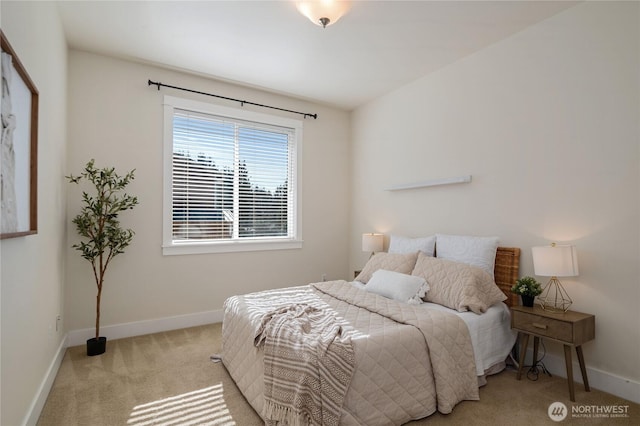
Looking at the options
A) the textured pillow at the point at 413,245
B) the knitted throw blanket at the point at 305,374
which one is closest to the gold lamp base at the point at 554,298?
the textured pillow at the point at 413,245

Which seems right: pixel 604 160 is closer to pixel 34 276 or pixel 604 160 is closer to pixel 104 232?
pixel 34 276

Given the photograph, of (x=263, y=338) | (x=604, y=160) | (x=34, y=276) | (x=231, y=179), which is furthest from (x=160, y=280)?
(x=604, y=160)

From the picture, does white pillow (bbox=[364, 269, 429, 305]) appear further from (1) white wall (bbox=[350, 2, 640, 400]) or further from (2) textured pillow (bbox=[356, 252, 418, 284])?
(1) white wall (bbox=[350, 2, 640, 400])

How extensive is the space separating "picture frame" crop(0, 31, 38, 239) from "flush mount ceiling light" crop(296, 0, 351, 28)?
5.95 feet

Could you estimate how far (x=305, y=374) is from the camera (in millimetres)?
1791

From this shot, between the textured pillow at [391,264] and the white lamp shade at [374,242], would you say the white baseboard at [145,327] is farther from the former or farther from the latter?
the white lamp shade at [374,242]

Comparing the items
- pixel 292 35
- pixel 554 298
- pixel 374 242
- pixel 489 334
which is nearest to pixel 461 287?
pixel 489 334

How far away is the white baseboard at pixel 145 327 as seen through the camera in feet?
10.9

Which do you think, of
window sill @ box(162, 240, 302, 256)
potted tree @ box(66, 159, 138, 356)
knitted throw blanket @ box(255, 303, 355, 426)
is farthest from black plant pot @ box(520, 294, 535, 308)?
potted tree @ box(66, 159, 138, 356)

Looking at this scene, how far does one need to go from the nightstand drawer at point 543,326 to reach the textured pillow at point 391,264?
0.96 m

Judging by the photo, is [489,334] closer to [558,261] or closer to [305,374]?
[558,261]

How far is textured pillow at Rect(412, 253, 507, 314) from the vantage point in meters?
2.62

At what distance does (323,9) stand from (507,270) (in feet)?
8.67

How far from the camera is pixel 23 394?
6.02 feet
